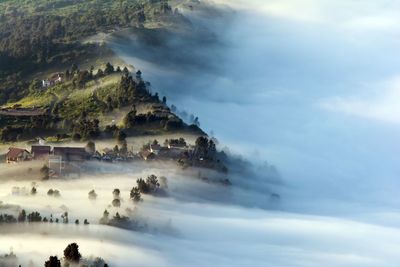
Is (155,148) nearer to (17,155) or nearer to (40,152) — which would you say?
(40,152)

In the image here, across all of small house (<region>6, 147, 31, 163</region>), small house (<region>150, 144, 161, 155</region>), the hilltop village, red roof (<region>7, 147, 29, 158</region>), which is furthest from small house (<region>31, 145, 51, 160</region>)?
small house (<region>150, 144, 161, 155</region>)

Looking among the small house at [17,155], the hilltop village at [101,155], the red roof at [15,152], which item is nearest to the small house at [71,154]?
the hilltop village at [101,155]

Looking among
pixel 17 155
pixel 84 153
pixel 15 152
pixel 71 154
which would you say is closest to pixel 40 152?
pixel 17 155

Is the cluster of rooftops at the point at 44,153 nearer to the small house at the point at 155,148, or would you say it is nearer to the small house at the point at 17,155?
the small house at the point at 17,155

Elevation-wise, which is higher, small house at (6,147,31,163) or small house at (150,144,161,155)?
small house at (150,144,161,155)

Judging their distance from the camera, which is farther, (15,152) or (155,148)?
(155,148)

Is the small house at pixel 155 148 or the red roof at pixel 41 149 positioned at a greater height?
the small house at pixel 155 148

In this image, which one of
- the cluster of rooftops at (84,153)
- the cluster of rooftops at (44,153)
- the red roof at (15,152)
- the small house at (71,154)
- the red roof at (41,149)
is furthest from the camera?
the red roof at (15,152)

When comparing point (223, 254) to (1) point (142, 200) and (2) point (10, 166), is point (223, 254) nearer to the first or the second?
(1) point (142, 200)

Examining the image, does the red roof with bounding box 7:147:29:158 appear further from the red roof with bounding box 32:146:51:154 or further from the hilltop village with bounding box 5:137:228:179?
the red roof with bounding box 32:146:51:154

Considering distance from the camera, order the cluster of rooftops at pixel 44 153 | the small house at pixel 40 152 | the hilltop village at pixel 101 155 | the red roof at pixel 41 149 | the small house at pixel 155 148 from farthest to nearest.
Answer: the small house at pixel 155 148 → the red roof at pixel 41 149 → the small house at pixel 40 152 → the cluster of rooftops at pixel 44 153 → the hilltop village at pixel 101 155
